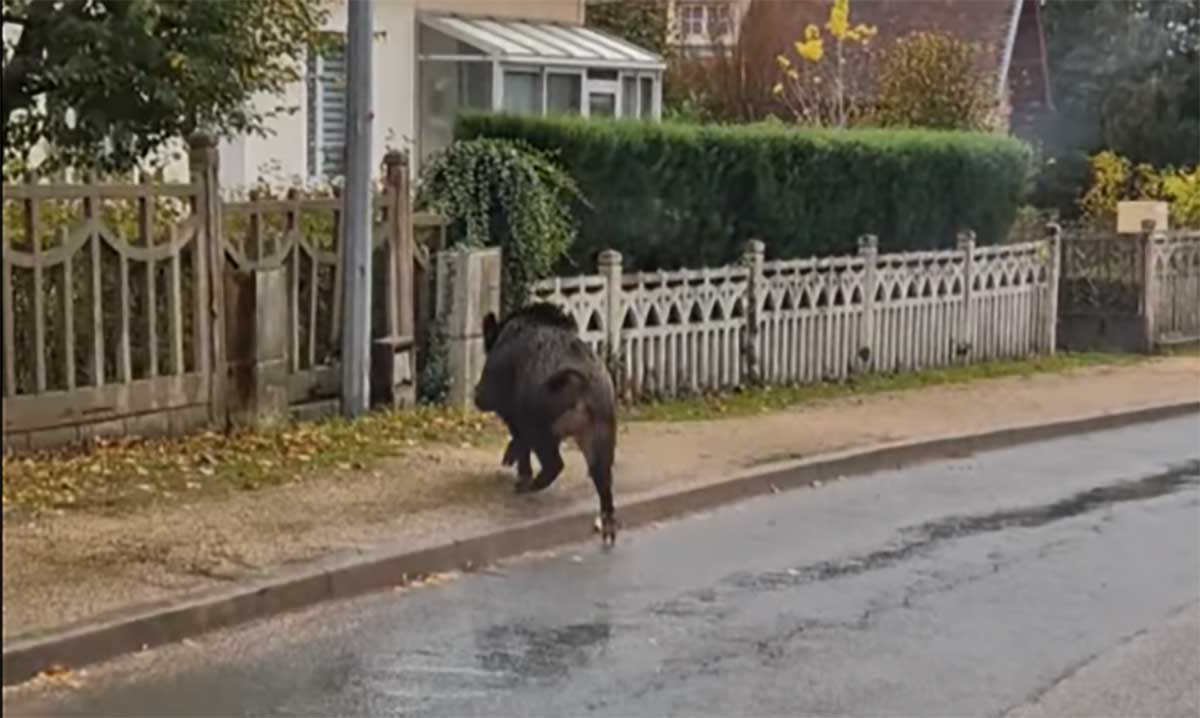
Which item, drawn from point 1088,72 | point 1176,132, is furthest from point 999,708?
point 1088,72

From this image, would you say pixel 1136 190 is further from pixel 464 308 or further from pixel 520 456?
pixel 520 456

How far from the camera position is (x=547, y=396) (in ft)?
35.2

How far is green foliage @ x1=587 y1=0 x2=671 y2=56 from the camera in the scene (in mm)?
31359

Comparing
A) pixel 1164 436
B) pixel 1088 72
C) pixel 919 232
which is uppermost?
pixel 1088 72

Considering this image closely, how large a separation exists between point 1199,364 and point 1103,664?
14425 mm

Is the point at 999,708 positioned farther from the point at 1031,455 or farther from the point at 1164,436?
the point at 1164,436

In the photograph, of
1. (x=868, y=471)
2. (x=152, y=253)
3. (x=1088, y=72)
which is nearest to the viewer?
(x=152, y=253)

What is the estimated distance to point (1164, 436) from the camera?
16516 mm

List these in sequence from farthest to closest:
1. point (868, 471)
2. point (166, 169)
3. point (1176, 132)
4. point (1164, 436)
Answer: point (1176, 132) < point (1164, 436) < point (166, 169) < point (868, 471)

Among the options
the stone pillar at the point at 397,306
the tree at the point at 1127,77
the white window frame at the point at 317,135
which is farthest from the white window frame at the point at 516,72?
the tree at the point at 1127,77

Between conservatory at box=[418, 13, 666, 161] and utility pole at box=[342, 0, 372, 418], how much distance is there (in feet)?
31.9

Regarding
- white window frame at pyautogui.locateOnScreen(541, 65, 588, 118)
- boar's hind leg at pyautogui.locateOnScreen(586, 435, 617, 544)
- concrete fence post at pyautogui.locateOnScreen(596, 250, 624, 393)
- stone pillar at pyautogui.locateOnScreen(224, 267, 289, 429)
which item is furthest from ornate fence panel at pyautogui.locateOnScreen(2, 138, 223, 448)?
white window frame at pyautogui.locateOnScreen(541, 65, 588, 118)

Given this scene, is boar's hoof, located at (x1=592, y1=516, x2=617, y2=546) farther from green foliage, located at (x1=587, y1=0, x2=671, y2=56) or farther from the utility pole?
green foliage, located at (x1=587, y1=0, x2=671, y2=56)

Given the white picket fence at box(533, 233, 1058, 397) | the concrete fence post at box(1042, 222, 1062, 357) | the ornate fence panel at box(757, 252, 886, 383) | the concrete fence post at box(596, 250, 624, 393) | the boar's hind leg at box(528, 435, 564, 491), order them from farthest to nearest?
the concrete fence post at box(1042, 222, 1062, 357) → the ornate fence panel at box(757, 252, 886, 383) → the white picket fence at box(533, 233, 1058, 397) → the concrete fence post at box(596, 250, 624, 393) → the boar's hind leg at box(528, 435, 564, 491)
